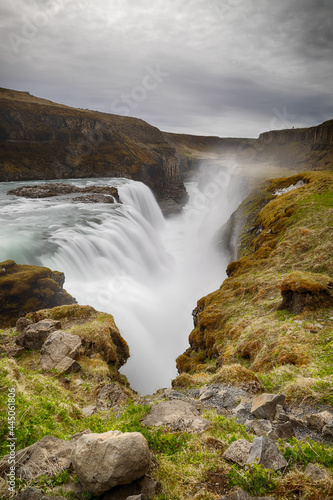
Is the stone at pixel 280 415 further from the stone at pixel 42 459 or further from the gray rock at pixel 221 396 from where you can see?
the stone at pixel 42 459

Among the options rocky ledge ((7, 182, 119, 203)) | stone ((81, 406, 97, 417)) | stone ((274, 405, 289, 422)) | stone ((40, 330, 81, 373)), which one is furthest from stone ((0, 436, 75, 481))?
rocky ledge ((7, 182, 119, 203))

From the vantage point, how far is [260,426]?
521 cm

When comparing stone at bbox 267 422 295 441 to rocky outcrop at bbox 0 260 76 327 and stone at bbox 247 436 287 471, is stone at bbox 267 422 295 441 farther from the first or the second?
rocky outcrop at bbox 0 260 76 327

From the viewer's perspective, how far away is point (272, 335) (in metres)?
9.23

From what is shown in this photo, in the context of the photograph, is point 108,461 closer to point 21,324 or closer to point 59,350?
point 59,350

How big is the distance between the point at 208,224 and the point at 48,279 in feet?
132

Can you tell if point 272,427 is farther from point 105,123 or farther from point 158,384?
point 105,123

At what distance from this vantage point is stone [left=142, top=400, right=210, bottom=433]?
207 inches

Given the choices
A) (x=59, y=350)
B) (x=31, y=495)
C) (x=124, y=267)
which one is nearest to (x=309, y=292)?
(x=59, y=350)

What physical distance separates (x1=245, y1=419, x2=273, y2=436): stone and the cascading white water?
9.95m

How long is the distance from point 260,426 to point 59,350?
6131mm

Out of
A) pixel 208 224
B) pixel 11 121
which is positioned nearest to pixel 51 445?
pixel 208 224

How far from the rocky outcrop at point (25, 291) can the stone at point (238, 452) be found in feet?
38.4

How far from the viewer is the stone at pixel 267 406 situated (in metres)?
5.54
